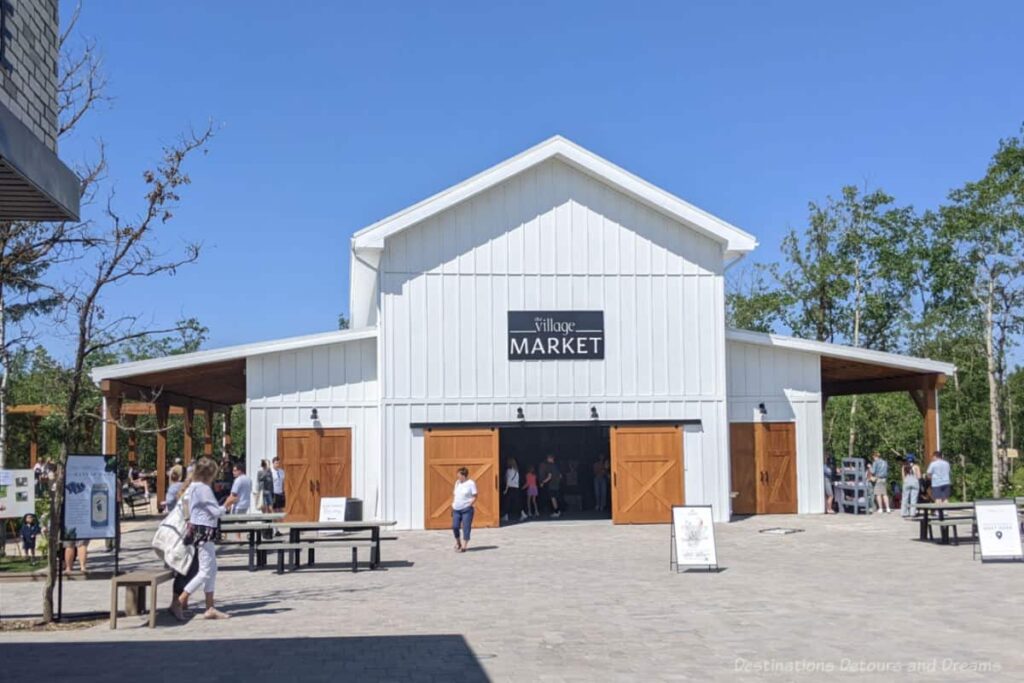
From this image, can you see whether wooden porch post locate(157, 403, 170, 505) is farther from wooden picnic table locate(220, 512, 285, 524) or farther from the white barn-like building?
wooden picnic table locate(220, 512, 285, 524)

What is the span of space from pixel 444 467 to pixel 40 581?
363 inches

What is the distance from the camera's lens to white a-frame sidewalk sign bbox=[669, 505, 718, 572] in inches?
606

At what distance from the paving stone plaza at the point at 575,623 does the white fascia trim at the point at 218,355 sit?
5541 millimetres

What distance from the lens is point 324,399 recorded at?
78.0ft

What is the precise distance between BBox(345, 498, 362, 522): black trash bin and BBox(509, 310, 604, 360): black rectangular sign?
686cm

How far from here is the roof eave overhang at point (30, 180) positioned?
6.93 meters

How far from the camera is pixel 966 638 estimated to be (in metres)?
10.1

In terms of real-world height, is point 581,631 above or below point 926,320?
below

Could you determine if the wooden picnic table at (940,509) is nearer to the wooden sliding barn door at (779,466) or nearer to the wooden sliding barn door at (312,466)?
the wooden sliding barn door at (779,466)

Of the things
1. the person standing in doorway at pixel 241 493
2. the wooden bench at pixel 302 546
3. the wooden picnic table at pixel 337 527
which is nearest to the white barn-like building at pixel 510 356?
the person standing in doorway at pixel 241 493

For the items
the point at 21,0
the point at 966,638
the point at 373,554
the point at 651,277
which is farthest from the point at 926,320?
the point at 21,0

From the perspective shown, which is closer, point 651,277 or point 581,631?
point 581,631

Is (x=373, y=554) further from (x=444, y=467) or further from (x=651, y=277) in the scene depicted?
(x=651, y=277)

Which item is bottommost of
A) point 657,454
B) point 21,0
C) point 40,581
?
point 40,581
